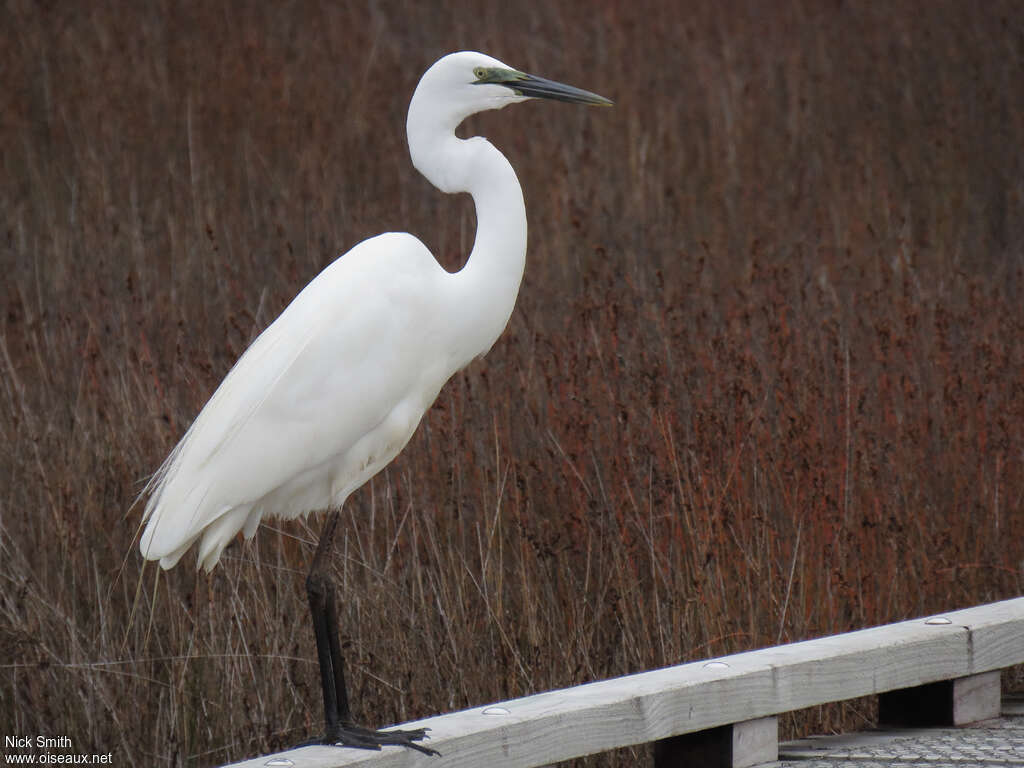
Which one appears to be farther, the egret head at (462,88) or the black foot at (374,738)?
the egret head at (462,88)

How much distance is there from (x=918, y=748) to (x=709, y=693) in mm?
443

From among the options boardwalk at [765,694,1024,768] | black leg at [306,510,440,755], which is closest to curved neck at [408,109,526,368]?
black leg at [306,510,440,755]

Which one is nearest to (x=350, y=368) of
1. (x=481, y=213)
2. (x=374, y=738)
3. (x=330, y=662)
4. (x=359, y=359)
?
(x=359, y=359)

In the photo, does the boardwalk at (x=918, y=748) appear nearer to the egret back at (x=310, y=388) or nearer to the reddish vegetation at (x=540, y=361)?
the reddish vegetation at (x=540, y=361)

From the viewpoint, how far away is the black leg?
2275 mm

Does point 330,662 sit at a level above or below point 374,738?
above

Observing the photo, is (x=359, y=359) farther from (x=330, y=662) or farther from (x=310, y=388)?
(x=330, y=662)

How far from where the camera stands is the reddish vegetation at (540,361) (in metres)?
3.07

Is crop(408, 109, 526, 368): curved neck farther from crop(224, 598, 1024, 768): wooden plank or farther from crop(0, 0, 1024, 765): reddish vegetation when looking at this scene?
crop(0, 0, 1024, 765): reddish vegetation

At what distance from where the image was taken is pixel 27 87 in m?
6.37

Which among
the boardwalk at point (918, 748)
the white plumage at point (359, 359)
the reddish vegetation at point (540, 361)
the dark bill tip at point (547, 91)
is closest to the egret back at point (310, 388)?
the white plumage at point (359, 359)

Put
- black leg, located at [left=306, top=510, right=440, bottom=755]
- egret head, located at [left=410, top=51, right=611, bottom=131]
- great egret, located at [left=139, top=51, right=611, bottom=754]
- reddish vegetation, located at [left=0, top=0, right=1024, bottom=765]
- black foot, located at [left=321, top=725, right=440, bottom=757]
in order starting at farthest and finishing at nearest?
reddish vegetation, located at [left=0, top=0, right=1024, bottom=765] → egret head, located at [left=410, top=51, right=611, bottom=131] → great egret, located at [left=139, top=51, right=611, bottom=754] → black leg, located at [left=306, top=510, right=440, bottom=755] → black foot, located at [left=321, top=725, right=440, bottom=757]

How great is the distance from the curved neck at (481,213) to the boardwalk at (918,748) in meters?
0.93

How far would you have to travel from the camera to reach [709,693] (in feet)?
7.97
